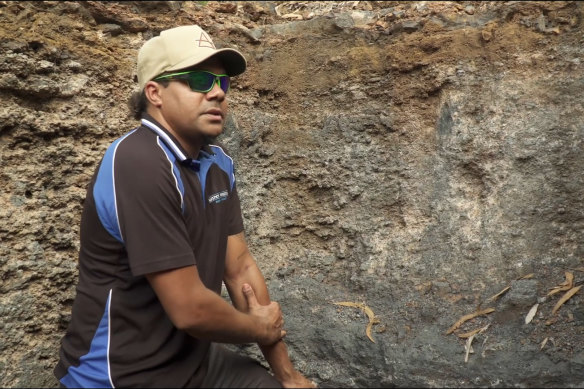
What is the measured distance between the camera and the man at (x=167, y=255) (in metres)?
2.25

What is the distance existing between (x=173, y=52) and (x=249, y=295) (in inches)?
46.0

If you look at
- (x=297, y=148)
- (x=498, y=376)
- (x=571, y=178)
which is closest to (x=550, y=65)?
(x=571, y=178)

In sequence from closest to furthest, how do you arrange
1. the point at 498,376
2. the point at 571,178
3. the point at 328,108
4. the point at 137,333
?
1. the point at 137,333
2. the point at 498,376
3. the point at 571,178
4. the point at 328,108

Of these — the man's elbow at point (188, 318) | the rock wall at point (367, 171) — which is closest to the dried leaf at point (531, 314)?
the rock wall at point (367, 171)

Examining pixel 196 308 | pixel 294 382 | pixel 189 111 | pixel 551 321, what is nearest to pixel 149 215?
pixel 196 308

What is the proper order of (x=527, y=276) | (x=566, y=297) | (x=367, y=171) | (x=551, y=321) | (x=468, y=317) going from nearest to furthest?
1. (x=551, y=321)
2. (x=566, y=297)
3. (x=468, y=317)
4. (x=527, y=276)
5. (x=367, y=171)

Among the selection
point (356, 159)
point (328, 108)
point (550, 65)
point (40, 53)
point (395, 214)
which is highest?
point (40, 53)

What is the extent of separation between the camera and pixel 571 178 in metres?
4.00

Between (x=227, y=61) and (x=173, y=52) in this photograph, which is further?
(x=227, y=61)

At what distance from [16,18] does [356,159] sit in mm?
2576

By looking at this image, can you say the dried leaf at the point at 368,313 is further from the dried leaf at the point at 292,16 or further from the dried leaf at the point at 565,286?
the dried leaf at the point at 292,16

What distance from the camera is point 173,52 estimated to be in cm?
251

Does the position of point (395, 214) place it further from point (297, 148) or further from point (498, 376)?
point (498, 376)

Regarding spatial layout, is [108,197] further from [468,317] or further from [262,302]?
[468,317]
